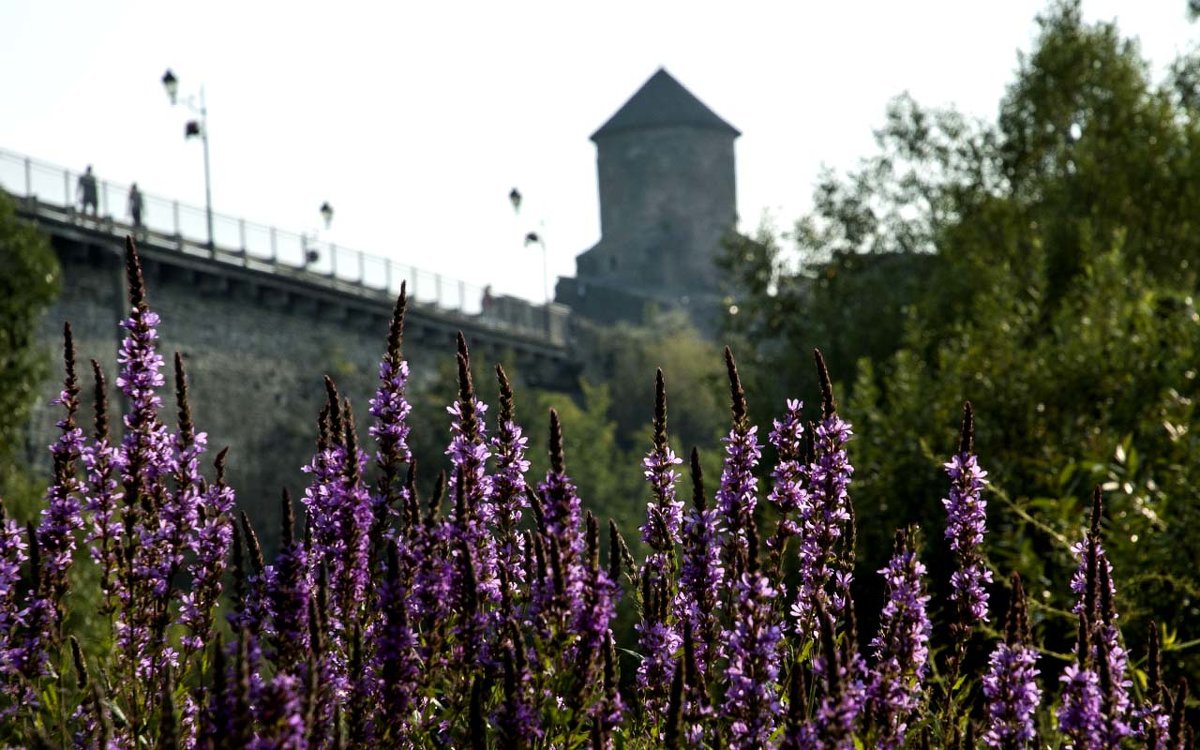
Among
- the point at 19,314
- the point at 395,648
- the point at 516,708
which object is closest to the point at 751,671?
the point at 516,708

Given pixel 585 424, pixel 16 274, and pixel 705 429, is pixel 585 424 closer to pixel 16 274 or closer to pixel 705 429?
pixel 705 429

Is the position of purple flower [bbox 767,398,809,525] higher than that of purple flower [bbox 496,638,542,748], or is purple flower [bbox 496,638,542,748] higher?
purple flower [bbox 767,398,809,525]

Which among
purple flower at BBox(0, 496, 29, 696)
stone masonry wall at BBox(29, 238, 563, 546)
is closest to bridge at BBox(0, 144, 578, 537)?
stone masonry wall at BBox(29, 238, 563, 546)

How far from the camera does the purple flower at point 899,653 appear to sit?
10.7 feet

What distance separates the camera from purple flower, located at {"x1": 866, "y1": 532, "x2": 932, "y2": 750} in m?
3.28

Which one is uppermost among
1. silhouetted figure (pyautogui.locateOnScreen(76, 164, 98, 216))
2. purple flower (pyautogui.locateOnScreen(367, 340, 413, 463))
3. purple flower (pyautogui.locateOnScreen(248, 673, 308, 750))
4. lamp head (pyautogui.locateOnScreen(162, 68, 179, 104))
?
lamp head (pyautogui.locateOnScreen(162, 68, 179, 104))

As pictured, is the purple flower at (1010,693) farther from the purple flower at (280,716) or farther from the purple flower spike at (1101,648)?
the purple flower at (280,716)

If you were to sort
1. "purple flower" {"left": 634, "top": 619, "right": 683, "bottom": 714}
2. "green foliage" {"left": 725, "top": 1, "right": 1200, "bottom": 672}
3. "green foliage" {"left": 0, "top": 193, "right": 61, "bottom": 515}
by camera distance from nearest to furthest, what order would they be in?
"purple flower" {"left": 634, "top": 619, "right": 683, "bottom": 714}
"green foliage" {"left": 725, "top": 1, "right": 1200, "bottom": 672}
"green foliage" {"left": 0, "top": 193, "right": 61, "bottom": 515}

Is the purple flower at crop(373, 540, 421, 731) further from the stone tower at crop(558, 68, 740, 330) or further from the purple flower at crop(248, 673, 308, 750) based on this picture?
the stone tower at crop(558, 68, 740, 330)

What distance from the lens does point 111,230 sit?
3678 centimetres

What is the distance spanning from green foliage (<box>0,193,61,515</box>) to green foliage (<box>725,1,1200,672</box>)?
13.0m

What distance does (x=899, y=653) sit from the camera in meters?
3.47

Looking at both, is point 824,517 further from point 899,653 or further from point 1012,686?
point 1012,686

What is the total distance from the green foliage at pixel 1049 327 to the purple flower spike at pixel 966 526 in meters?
3.41
